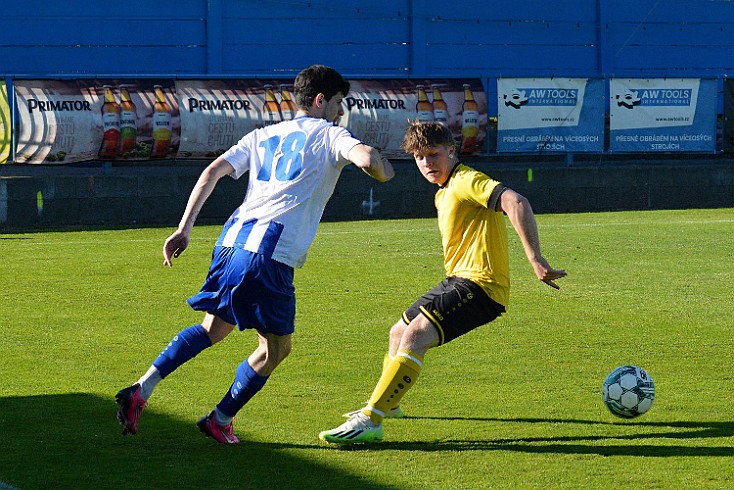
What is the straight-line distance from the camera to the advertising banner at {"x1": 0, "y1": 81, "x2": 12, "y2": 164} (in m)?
20.2

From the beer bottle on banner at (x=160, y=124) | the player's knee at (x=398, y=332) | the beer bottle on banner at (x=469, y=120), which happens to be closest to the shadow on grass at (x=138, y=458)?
the player's knee at (x=398, y=332)

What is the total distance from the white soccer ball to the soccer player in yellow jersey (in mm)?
794

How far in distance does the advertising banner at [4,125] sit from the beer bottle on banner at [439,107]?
→ 7461 millimetres

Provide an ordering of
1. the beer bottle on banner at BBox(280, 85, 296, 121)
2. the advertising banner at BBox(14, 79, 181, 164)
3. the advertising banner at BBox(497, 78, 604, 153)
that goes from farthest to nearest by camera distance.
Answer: the advertising banner at BBox(497, 78, 604, 153) < the beer bottle on banner at BBox(280, 85, 296, 121) < the advertising banner at BBox(14, 79, 181, 164)

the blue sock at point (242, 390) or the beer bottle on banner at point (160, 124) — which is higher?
the beer bottle on banner at point (160, 124)

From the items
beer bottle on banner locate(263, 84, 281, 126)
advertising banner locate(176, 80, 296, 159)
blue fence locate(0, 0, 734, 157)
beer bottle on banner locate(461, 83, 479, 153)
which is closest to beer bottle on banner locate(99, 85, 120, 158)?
advertising banner locate(176, 80, 296, 159)

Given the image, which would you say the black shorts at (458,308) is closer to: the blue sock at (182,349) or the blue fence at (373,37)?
the blue sock at (182,349)

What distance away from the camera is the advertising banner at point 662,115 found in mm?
23750

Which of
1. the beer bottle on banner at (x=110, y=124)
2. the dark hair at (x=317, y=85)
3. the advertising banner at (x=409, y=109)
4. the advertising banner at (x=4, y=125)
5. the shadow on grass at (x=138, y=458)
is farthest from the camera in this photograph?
the advertising banner at (x=409, y=109)

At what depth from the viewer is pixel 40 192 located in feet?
66.4

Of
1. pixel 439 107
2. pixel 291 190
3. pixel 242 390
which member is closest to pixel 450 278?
pixel 291 190

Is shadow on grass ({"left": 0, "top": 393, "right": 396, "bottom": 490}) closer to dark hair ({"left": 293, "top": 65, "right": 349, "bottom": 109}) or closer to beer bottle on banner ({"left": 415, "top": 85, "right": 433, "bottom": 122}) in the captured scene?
dark hair ({"left": 293, "top": 65, "right": 349, "bottom": 109})

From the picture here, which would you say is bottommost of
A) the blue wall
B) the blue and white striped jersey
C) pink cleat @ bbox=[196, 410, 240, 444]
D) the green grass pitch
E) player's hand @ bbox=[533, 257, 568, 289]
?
the green grass pitch

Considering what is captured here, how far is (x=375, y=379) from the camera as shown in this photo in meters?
7.96
